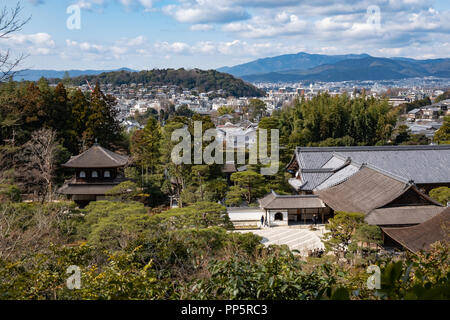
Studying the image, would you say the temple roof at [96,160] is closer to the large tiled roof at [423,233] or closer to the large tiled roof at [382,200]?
the large tiled roof at [382,200]

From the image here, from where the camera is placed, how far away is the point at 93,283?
3314 mm

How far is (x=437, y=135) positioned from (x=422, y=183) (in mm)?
13802

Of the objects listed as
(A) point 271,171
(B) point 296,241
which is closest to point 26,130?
(A) point 271,171

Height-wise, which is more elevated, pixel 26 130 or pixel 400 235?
pixel 26 130

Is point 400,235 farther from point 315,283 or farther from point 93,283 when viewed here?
point 93,283

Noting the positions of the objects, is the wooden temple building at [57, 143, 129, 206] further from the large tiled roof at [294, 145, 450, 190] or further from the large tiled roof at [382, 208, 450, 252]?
the large tiled roof at [382, 208, 450, 252]

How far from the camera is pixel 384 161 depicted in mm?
19703

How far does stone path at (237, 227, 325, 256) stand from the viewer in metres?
13.6

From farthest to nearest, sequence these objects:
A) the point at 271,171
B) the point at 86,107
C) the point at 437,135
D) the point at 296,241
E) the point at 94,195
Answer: the point at 437,135 < the point at 86,107 < the point at 271,171 < the point at 94,195 < the point at 296,241

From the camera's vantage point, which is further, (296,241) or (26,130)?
(26,130)

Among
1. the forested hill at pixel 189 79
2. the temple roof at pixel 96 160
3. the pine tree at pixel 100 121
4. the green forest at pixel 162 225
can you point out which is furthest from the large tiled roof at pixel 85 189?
the forested hill at pixel 189 79

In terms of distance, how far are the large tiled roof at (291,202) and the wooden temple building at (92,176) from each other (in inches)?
283

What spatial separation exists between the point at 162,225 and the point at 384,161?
557 inches
